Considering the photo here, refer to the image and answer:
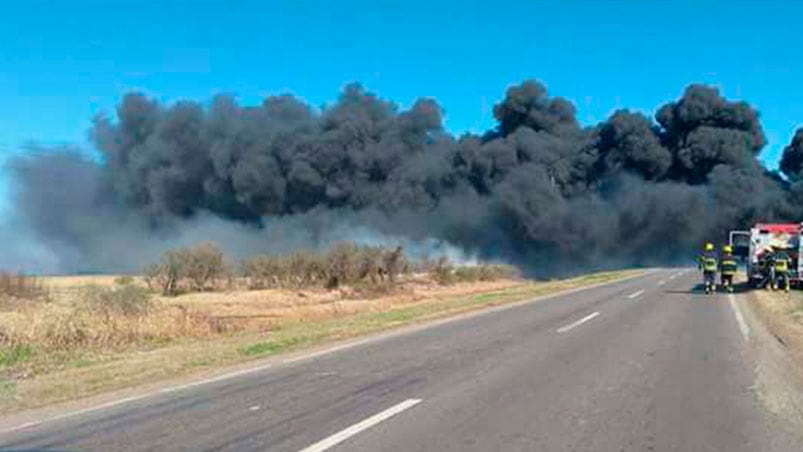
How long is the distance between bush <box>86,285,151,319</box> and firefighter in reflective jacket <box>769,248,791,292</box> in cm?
2498

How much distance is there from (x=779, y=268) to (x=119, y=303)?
85.1ft

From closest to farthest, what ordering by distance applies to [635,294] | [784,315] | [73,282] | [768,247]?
[784,315]
[635,294]
[768,247]
[73,282]

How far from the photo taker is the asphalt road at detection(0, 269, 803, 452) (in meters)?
7.49

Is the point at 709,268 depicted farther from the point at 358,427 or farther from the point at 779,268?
the point at 358,427

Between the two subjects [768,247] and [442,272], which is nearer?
[768,247]

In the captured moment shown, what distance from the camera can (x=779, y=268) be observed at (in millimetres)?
35438

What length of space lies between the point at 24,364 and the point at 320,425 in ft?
26.2

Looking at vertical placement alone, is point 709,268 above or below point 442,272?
below

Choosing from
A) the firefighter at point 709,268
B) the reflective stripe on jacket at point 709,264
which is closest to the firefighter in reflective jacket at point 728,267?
the firefighter at point 709,268

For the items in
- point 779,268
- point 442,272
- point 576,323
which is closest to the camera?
point 576,323

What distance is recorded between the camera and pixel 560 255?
Answer: 84.9 meters

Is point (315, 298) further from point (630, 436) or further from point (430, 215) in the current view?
point (430, 215)

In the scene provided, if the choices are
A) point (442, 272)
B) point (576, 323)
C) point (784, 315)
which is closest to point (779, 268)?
point (784, 315)

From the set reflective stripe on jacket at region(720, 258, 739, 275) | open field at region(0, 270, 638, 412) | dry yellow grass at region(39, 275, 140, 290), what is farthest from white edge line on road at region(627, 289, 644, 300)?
dry yellow grass at region(39, 275, 140, 290)
